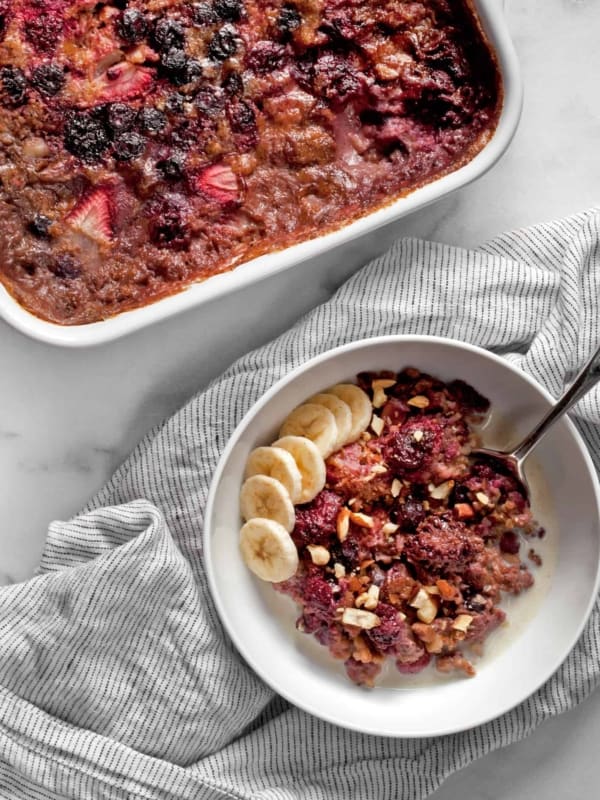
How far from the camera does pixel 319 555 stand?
275 cm

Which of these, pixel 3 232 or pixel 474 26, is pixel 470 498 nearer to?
pixel 474 26

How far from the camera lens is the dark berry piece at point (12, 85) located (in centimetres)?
265

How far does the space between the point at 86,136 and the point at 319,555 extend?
1411mm

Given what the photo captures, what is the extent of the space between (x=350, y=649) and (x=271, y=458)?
652 mm

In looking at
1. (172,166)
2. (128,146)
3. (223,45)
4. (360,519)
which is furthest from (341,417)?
(223,45)

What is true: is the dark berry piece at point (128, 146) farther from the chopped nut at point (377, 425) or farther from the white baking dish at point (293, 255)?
the chopped nut at point (377, 425)

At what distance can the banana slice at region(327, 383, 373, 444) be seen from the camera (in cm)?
280

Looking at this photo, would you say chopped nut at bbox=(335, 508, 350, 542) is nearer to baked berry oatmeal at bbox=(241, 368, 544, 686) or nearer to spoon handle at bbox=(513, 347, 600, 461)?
baked berry oatmeal at bbox=(241, 368, 544, 686)

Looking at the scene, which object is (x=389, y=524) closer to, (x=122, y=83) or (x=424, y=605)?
(x=424, y=605)

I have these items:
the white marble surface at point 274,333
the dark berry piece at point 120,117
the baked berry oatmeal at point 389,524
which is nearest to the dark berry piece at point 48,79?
the dark berry piece at point 120,117

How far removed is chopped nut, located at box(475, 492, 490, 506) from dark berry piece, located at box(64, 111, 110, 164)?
59.5 inches

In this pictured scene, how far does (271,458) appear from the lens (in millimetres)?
2730

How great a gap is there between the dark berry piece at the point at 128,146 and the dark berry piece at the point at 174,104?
0.40 feet

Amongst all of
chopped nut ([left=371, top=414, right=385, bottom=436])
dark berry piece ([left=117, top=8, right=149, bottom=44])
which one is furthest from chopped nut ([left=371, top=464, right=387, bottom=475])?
dark berry piece ([left=117, top=8, right=149, bottom=44])
